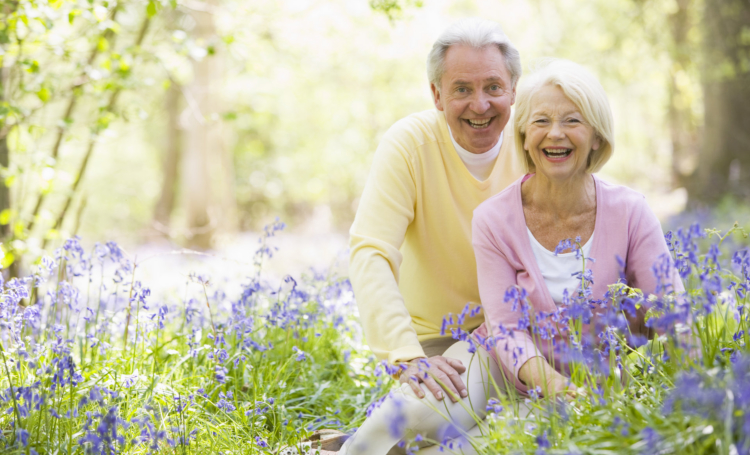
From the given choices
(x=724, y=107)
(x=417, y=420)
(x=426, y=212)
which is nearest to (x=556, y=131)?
(x=426, y=212)

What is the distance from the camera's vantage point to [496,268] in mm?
2529

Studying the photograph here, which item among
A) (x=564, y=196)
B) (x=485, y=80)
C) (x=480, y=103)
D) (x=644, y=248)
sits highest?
(x=485, y=80)

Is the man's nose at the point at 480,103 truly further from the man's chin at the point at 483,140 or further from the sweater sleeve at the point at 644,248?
the sweater sleeve at the point at 644,248

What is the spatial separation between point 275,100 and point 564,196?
47.8 feet

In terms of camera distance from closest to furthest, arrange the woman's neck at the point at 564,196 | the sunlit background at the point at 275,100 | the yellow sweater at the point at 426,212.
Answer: the woman's neck at the point at 564,196 → the yellow sweater at the point at 426,212 → the sunlit background at the point at 275,100

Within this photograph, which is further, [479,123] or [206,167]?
[206,167]

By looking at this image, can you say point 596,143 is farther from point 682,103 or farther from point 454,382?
point 682,103

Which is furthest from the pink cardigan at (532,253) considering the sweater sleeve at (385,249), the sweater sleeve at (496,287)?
the sweater sleeve at (385,249)

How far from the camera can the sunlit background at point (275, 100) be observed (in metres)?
4.13

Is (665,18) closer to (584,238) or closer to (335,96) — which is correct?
(335,96)

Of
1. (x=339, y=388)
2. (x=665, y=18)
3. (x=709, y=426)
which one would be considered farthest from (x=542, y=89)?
(x=665, y=18)

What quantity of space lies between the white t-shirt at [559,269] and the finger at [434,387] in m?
0.62

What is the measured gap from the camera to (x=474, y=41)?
9.02ft

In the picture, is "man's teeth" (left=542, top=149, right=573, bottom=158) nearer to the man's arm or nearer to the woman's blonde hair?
the woman's blonde hair
